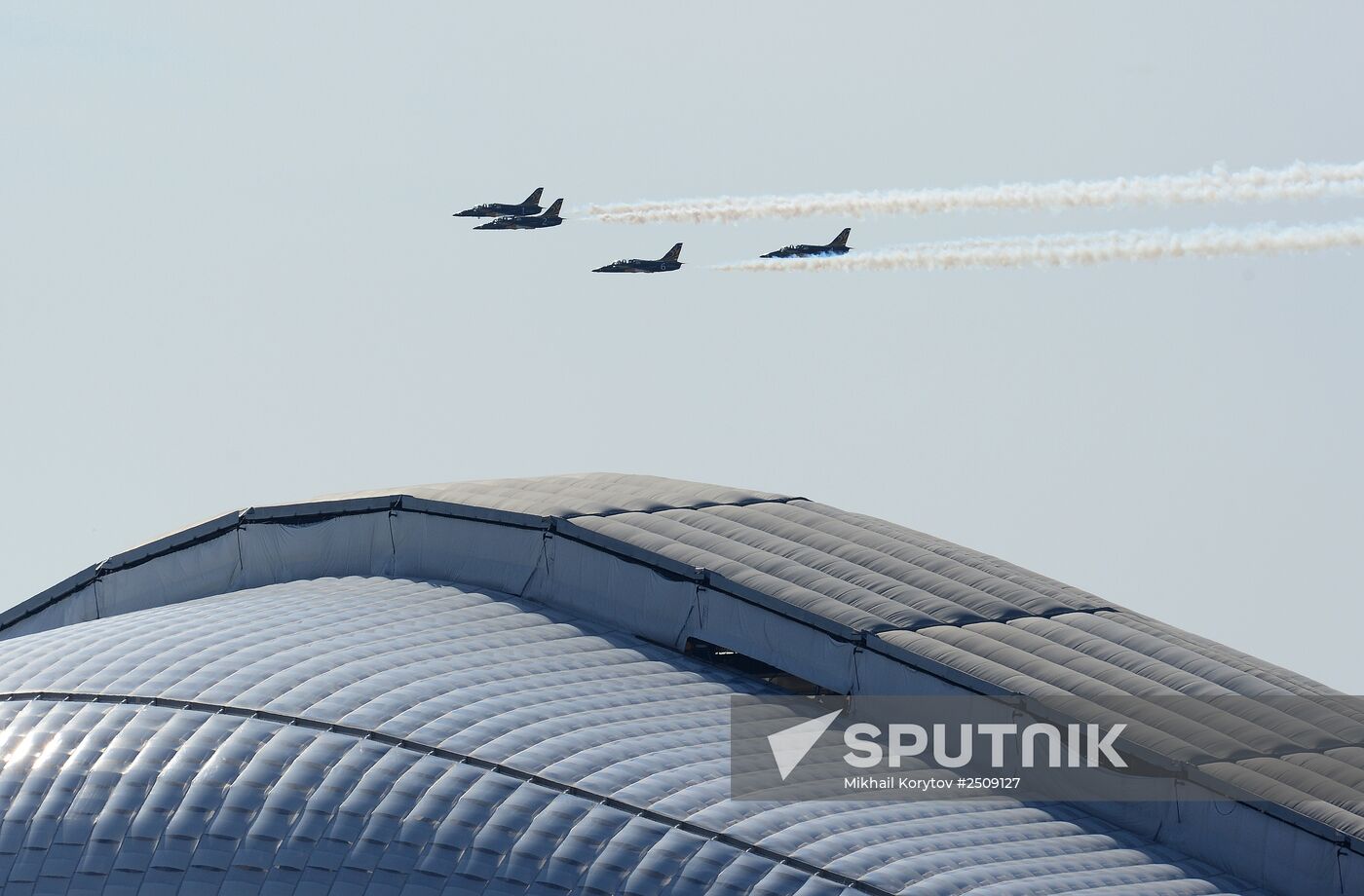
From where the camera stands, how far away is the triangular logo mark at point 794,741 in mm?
90188

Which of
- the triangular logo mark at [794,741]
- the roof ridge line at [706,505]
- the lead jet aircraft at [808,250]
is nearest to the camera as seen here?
the triangular logo mark at [794,741]

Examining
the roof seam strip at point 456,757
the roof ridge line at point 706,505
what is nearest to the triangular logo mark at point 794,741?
the roof seam strip at point 456,757

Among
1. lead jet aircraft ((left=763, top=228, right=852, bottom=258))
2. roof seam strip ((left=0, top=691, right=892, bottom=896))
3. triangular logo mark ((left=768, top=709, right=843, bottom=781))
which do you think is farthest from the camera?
lead jet aircraft ((left=763, top=228, right=852, bottom=258))

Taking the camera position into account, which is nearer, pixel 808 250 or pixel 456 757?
pixel 456 757

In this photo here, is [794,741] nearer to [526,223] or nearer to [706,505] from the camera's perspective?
[706,505]

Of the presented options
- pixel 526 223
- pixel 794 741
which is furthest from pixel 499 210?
pixel 794 741

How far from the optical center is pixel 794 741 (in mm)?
92812

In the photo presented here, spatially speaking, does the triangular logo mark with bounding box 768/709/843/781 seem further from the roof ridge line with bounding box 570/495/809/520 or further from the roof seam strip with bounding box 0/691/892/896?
Result: the roof ridge line with bounding box 570/495/809/520

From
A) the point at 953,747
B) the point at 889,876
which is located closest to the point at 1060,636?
the point at 953,747

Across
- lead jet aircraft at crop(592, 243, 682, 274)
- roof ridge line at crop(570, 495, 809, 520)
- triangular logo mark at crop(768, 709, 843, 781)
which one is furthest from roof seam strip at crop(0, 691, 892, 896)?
lead jet aircraft at crop(592, 243, 682, 274)

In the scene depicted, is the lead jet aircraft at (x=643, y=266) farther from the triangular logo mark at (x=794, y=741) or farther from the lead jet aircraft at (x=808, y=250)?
the triangular logo mark at (x=794, y=741)

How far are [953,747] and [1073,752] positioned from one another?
5302 millimetres

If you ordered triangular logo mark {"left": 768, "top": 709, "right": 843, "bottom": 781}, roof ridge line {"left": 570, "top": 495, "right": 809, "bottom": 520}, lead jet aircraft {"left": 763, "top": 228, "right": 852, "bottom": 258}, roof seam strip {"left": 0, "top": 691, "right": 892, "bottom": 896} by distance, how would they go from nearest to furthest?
roof seam strip {"left": 0, "top": 691, "right": 892, "bottom": 896} < triangular logo mark {"left": 768, "top": 709, "right": 843, "bottom": 781} < roof ridge line {"left": 570, "top": 495, "right": 809, "bottom": 520} < lead jet aircraft {"left": 763, "top": 228, "right": 852, "bottom": 258}

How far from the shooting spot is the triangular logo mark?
296 ft
